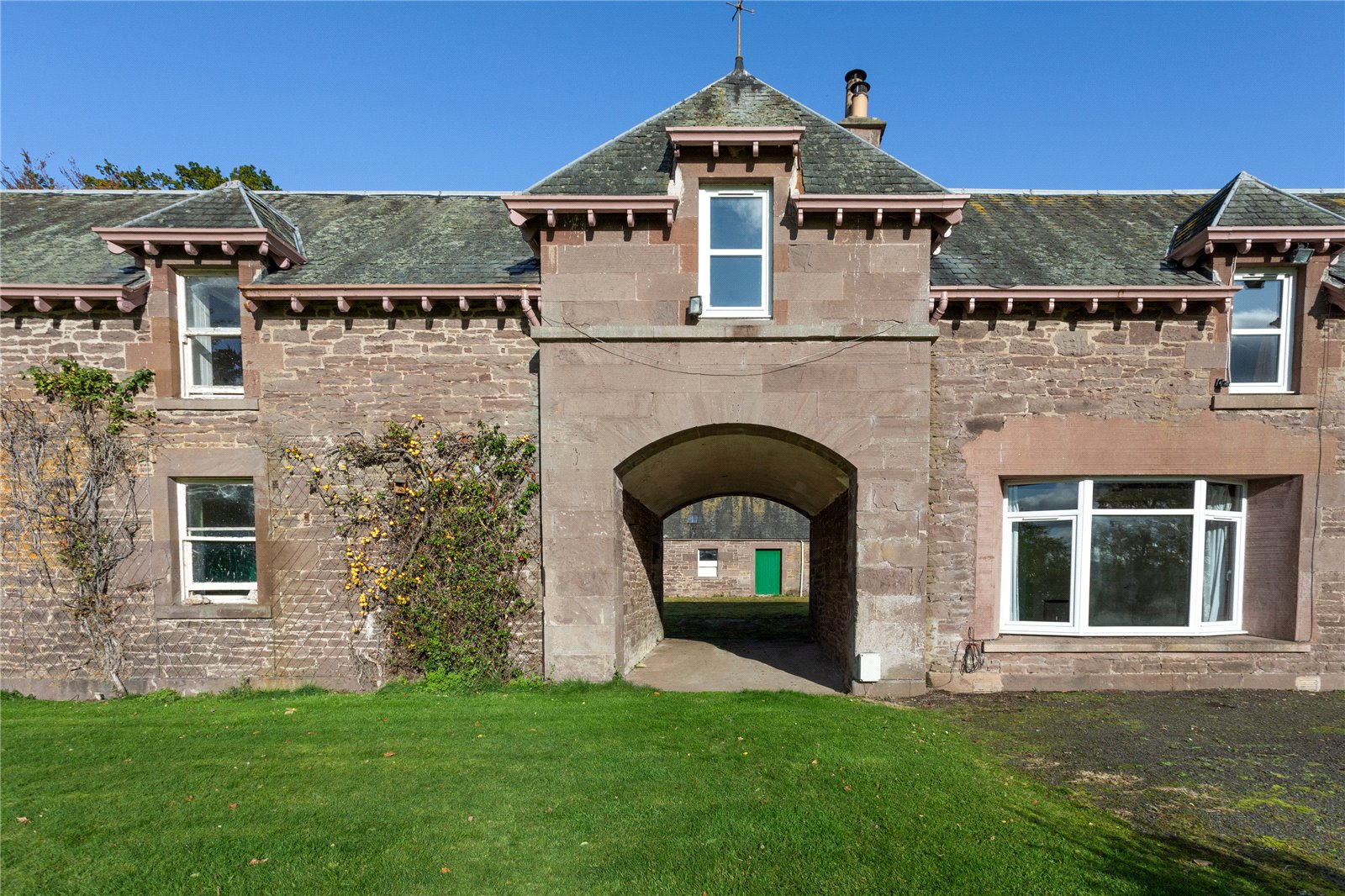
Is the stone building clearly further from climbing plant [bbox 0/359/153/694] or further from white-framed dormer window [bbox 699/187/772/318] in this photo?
climbing plant [bbox 0/359/153/694]

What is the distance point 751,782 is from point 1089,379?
7160 millimetres

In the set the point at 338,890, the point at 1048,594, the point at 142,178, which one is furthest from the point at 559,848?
the point at 142,178

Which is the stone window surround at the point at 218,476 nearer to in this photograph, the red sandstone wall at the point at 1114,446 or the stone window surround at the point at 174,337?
the stone window surround at the point at 174,337

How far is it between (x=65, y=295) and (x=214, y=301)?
5.52 feet

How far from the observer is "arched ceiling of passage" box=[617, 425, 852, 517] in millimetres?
9078

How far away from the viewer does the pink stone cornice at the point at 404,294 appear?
8742 mm

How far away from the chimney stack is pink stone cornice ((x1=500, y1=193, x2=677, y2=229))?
6.62 m

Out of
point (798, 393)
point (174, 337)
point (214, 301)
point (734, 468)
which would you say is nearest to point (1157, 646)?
point (798, 393)

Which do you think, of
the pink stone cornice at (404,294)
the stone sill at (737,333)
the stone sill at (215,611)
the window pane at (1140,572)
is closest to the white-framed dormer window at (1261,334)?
the window pane at (1140,572)

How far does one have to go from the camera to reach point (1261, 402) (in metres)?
8.91

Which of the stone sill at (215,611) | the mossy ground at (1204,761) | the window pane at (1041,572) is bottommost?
the mossy ground at (1204,761)

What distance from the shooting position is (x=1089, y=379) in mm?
9039

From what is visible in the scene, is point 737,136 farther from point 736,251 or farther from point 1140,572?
point 1140,572

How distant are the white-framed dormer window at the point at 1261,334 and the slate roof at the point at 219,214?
537 inches
